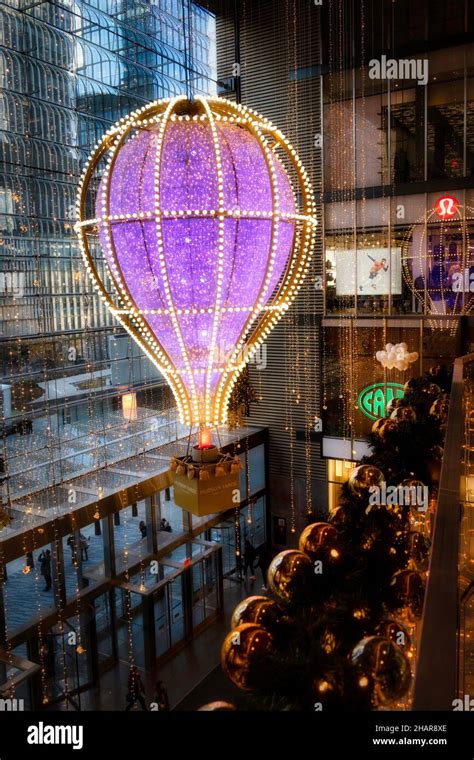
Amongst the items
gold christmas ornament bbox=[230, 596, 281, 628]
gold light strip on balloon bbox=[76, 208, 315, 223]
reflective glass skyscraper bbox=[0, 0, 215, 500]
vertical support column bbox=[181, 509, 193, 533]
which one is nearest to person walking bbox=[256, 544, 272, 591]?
vertical support column bbox=[181, 509, 193, 533]

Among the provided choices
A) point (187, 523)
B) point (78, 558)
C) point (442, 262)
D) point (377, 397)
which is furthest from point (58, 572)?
point (442, 262)

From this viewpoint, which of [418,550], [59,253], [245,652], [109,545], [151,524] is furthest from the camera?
[59,253]

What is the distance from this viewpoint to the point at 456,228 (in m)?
11.0

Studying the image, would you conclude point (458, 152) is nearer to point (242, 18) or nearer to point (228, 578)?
point (242, 18)

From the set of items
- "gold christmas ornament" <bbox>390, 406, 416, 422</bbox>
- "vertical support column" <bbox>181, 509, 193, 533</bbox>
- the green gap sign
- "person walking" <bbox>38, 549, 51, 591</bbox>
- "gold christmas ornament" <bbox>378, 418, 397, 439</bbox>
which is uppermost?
"gold christmas ornament" <bbox>390, 406, 416, 422</bbox>

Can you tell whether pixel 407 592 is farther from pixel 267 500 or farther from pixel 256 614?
pixel 267 500

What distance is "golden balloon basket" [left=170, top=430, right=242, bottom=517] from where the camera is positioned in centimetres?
501

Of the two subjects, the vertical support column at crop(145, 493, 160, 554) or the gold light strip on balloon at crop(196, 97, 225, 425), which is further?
the vertical support column at crop(145, 493, 160, 554)

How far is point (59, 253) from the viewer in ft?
39.9

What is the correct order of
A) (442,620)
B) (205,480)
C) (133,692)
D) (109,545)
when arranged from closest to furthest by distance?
(442,620) < (205,480) < (133,692) < (109,545)

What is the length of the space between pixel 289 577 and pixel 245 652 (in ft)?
2.13

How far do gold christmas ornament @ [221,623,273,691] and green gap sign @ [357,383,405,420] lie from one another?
918 centimetres

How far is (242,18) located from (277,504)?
9717 millimetres

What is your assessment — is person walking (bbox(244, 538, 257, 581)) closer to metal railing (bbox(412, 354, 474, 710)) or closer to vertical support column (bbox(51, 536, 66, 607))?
vertical support column (bbox(51, 536, 66, 607))
